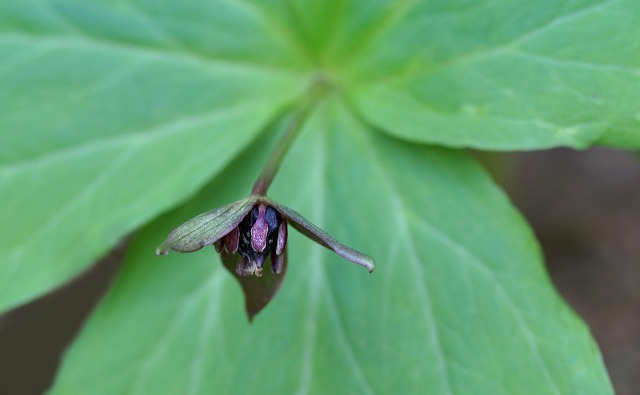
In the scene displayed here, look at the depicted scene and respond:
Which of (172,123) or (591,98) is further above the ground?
(172,123)

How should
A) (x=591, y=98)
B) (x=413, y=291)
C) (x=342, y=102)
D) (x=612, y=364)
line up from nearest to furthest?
1. (x=591, y=98)
2. (x=413, y=291)
3. (x=342, y=102)
4. (x=612, y=364)

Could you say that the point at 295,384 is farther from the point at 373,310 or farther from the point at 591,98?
the point at 591,98

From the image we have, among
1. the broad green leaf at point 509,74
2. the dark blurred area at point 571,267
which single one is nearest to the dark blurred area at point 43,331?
the dark blurred area at point 571,267

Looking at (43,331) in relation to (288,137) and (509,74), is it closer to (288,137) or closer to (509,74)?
(288,137)

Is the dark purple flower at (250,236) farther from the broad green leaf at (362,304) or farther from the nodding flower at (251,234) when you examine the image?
the broad green leaf at (362,304)

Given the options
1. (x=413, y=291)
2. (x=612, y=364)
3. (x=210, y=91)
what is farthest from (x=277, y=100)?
(x=612, y=364)

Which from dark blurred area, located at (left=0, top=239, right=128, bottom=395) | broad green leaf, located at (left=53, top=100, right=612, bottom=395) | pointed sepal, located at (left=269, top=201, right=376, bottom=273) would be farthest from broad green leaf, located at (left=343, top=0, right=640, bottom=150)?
dark blurred area, located at (left=0, top=239, right=128, bottom=395)
